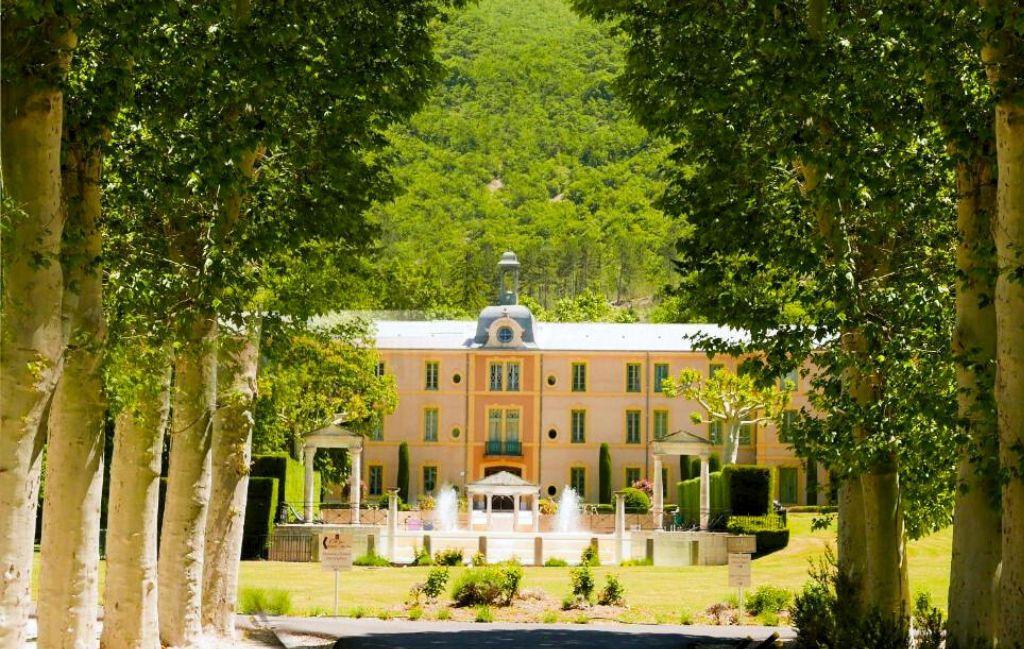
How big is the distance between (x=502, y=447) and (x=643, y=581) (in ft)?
106

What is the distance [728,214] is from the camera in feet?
61.2

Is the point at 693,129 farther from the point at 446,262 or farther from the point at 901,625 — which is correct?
the point at 446,262

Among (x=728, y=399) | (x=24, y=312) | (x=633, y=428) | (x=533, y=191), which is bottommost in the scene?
(x=24, y=312)

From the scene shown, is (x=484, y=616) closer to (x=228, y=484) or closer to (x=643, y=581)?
(x=228, y=484)

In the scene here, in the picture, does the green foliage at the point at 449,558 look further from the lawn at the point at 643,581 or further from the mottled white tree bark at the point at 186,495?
the mottled white tree bark at the point at 186,495

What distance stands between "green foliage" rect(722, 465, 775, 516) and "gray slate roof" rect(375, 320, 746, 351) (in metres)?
19.9

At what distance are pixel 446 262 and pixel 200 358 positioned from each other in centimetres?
12286

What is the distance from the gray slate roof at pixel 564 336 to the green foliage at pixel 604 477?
Answer: 4.79 metres

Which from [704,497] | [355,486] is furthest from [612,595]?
[355,486]

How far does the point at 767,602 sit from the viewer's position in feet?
86.1

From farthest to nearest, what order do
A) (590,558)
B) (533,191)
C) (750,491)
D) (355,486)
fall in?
1. (533,191)
2. (355,486)
3. (750,491)
4. (590,558)

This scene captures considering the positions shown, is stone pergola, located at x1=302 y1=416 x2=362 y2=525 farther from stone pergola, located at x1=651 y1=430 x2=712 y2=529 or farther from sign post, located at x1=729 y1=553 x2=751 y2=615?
sign post, located at x1=729 y1=553 x2=751 y2=615

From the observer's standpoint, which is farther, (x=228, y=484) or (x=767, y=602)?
(x=767, y=602)

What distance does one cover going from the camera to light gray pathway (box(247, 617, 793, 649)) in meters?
21.2
